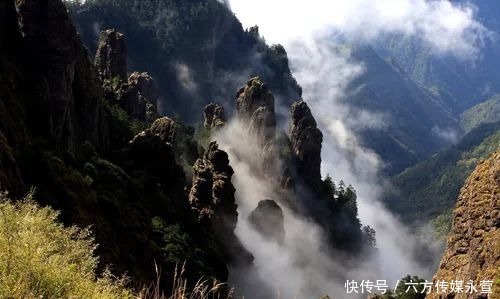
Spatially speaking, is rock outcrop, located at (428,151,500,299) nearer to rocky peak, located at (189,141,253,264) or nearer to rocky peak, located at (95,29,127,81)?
rocky peak, located at (189,141,253,264)

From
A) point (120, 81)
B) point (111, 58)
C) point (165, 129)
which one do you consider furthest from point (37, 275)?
point (111, 58)

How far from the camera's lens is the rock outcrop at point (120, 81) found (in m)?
93.0

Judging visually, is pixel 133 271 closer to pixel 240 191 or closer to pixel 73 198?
pixel 73 198

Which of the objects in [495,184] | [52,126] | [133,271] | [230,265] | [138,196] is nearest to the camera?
[495,184]

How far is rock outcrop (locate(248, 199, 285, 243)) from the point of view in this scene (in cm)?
10206

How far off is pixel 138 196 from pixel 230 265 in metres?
27.6

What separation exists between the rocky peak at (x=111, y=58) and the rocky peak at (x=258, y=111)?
37077mm

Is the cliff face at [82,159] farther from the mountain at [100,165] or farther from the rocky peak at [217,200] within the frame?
the rocky peak at [217,200]

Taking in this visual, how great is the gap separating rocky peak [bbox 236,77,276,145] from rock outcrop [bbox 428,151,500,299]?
109 metres

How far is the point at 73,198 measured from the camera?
34406 millimetres

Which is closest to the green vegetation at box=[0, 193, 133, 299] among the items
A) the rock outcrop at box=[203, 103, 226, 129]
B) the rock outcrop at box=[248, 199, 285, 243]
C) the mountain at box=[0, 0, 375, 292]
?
the mountain at box=[0, 0, 375, 292]

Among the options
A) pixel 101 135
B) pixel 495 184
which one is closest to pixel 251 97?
pixel 101 135

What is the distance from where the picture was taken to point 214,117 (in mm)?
140750

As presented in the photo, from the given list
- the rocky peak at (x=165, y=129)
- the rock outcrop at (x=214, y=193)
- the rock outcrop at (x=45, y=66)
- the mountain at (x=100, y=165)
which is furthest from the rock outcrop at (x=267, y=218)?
the rock outcrop at (x=45, y=66)
